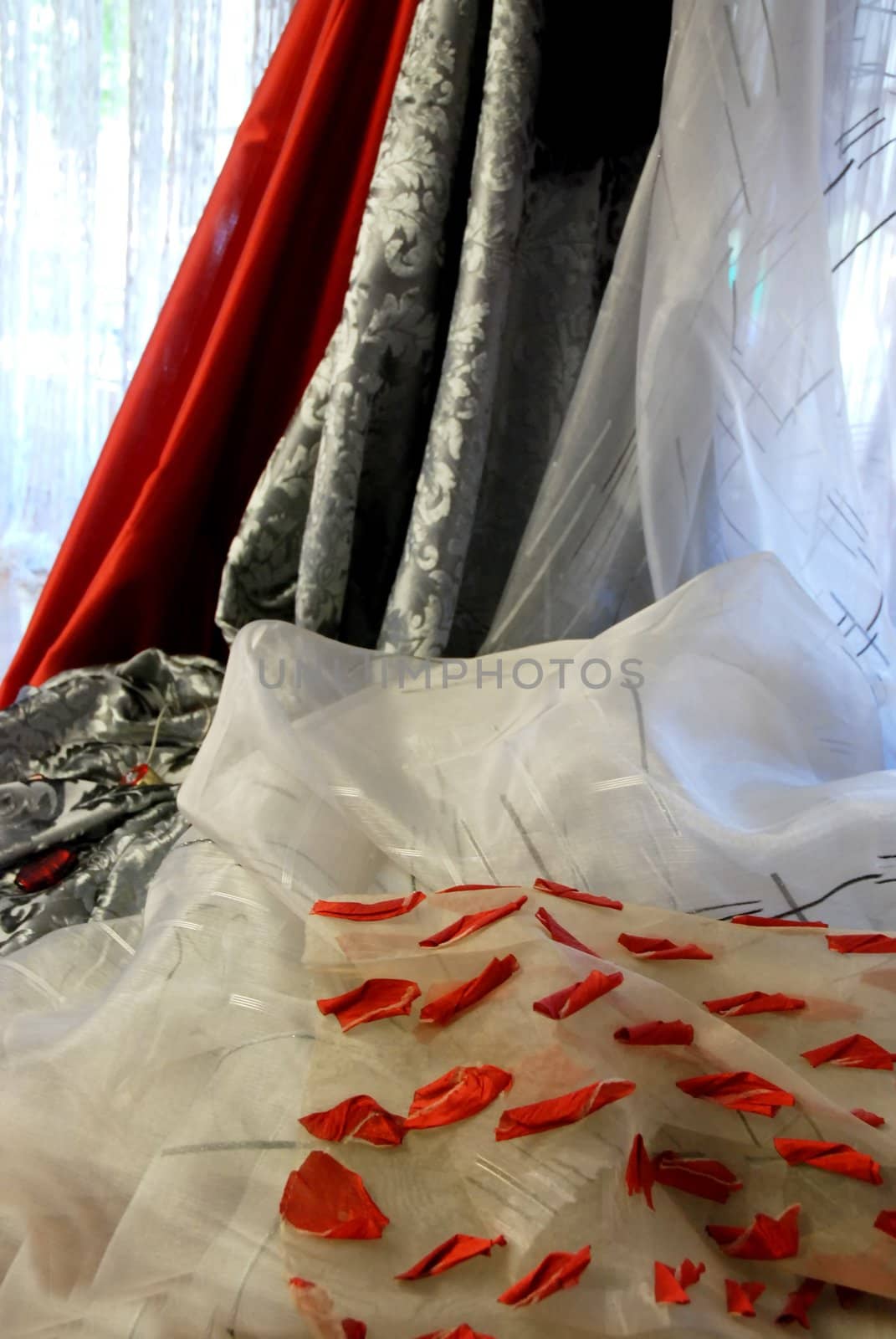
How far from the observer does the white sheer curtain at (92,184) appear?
1697 mm

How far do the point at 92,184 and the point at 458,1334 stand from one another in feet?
6.36

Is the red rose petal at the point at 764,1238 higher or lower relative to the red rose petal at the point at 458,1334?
higher

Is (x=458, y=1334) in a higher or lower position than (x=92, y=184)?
lower

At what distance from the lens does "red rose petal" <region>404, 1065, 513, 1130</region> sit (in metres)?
0.46

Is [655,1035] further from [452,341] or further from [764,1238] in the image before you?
[452,341]

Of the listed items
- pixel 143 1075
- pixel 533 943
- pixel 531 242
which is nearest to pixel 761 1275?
pixel 533 943

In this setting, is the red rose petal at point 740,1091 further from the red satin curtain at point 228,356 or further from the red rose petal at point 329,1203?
the red satin curtain at point 228,356

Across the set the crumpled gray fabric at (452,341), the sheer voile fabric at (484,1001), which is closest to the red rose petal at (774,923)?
the sheer voile fabric at (484,1001)

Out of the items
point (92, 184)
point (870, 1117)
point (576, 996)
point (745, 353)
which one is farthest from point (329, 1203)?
point (92, 184)

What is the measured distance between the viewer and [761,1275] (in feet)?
1.40

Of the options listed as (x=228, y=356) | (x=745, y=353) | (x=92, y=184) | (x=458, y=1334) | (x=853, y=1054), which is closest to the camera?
(x=458, y=1334)

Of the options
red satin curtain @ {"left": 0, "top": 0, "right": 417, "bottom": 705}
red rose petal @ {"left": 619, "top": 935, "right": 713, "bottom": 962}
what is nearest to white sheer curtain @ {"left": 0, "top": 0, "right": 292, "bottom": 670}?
red satin curtain @ {"left": 0, "top": 0, "right": 417, "bottom": 705}

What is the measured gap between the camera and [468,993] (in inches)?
19.7

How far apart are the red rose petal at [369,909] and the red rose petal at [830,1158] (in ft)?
0.72
